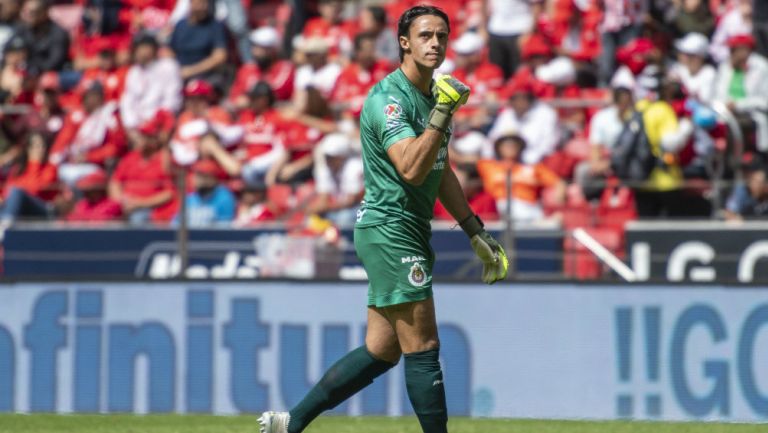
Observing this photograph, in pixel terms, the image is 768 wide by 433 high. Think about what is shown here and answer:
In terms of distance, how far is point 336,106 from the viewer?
50.3 feet

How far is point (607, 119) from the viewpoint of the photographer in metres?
13.7

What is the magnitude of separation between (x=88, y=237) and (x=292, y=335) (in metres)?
2.67

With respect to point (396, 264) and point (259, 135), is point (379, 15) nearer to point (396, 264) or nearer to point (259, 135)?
point (259, 135)

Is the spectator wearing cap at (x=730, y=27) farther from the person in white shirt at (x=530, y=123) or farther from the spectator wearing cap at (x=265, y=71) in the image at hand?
the spectator wearing cap at (x=265, y=71)

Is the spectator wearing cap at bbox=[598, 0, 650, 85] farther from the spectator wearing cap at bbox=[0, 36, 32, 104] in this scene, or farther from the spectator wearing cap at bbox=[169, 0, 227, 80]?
the spectator wearing cap at bbox=[0, 36, 32, 104]

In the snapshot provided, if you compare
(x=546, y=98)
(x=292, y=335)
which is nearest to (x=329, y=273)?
(x=292, y=335)

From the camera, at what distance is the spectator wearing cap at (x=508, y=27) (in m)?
15.7

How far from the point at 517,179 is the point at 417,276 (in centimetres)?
615

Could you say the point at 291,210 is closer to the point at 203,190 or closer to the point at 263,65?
the point at 203,190

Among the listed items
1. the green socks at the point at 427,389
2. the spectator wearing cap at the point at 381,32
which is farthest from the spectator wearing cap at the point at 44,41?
the green socks at the point at 427,389

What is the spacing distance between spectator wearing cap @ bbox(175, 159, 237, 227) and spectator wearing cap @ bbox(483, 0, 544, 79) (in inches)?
143

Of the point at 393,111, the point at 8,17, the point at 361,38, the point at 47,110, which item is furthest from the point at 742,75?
the point at 8,17

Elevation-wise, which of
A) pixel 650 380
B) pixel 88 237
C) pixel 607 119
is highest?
pixel 607 119

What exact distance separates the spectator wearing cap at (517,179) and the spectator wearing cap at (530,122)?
288mm
